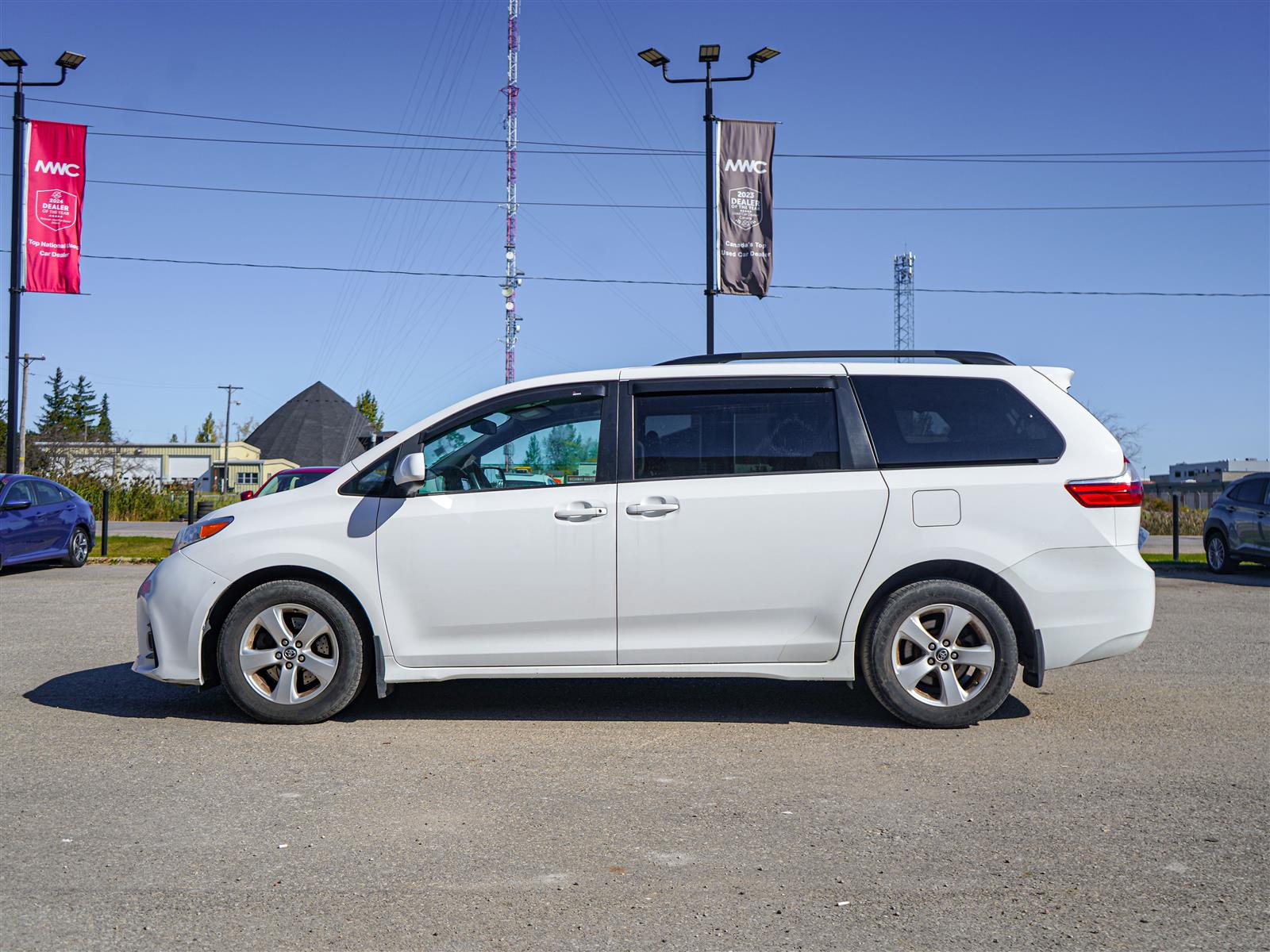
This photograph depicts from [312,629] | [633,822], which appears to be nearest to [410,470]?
[312,629]

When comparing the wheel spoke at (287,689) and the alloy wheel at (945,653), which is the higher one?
the alloy wheel at (945,653)

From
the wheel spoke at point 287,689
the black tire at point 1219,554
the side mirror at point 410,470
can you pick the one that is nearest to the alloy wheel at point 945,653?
the side mirror at point 410,470

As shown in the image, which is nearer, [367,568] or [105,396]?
[367,568]

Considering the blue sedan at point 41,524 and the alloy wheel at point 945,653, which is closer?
the alloy wheel at point 945,653

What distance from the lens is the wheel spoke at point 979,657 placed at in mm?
5586

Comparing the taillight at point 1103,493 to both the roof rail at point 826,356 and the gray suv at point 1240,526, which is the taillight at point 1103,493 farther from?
the gray suv at point 1240,526

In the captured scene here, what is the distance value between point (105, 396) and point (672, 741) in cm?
13710

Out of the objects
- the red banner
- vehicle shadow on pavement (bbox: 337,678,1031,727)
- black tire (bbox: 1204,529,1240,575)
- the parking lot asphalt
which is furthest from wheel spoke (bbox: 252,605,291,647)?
the red banner

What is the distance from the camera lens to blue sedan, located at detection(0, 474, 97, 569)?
1461cm

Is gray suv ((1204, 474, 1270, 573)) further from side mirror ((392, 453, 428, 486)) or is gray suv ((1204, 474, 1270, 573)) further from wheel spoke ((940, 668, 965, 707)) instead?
side mirror ((392, 453, 428, 486))

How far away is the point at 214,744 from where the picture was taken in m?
5.34

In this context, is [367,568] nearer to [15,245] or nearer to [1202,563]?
[1202,563]

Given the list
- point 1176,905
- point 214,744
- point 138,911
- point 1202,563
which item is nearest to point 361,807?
point 138,911

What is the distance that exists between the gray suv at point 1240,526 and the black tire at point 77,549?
17048mm
